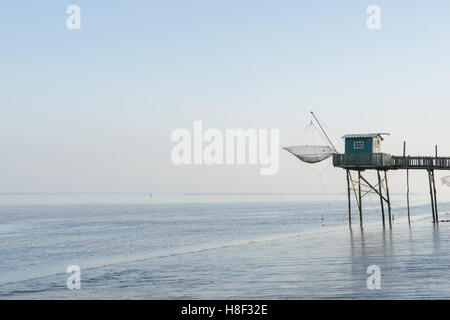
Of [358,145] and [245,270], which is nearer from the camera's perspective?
[245,270]

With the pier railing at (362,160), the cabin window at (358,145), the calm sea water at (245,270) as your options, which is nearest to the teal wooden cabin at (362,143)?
the cabin window at (358,145)

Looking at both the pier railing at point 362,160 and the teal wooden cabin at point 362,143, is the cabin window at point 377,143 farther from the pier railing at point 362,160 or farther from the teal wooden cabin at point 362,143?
the pier railing at point 362,160

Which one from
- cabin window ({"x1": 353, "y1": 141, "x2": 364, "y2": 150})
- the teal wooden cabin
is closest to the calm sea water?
the teal wooden cabin

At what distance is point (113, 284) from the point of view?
2359cm

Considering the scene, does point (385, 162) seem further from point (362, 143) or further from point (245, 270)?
point (245, 270)

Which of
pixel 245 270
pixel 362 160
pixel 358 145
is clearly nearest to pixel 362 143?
pixel 358 145

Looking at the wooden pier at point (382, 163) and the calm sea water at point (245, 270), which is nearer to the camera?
the calm sea water at point (245, 270)

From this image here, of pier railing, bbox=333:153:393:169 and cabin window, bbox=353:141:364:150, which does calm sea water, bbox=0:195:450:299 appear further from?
cabin window, bbox=353:141:364:150

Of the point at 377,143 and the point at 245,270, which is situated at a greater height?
the point at 377,143

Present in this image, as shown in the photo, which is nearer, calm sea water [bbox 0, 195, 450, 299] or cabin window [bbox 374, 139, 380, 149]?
calm sea water [bbox 0, 195, 450, 299]

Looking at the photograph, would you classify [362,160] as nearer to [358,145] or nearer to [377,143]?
[358,145]

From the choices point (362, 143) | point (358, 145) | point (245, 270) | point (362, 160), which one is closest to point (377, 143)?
point (362, 143)
